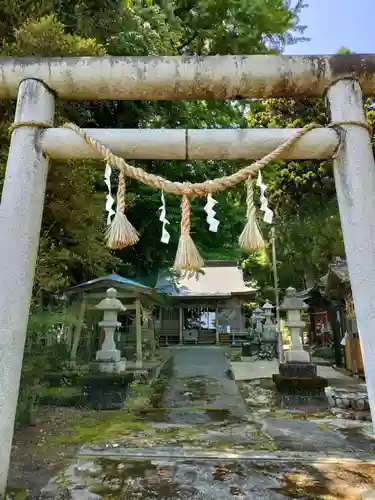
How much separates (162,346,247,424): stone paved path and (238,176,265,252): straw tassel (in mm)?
4062

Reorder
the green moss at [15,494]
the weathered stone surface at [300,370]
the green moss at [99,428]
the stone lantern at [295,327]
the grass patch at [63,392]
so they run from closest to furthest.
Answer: the green moss at [15,494], the green moss at [99,428], the grass patch at [63,392], the weathered stone surface at [300,370], the stone lantern at [295,327]

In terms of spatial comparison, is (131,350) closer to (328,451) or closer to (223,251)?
(328,451)

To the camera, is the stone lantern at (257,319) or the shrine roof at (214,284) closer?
the stone lantern at (257,319)

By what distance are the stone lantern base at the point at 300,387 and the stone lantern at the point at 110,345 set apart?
313 cm

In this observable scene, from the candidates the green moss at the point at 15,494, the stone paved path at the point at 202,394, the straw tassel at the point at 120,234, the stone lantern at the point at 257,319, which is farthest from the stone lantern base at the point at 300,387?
the stone lantern at the point at 257,319

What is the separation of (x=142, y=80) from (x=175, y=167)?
36.6ft

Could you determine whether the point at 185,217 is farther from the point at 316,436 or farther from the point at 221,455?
the point at 316,436

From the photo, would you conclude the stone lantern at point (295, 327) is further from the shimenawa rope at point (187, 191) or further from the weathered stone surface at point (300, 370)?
the shimenawa rope at point (187, 191)

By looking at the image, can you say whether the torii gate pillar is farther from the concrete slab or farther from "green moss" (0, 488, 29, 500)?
the concrete slab

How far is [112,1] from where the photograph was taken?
6.72 m

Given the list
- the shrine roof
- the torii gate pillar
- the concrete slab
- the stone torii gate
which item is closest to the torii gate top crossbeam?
the stone torii gate

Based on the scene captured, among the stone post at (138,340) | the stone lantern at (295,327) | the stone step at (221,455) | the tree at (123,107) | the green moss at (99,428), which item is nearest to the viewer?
the stone step at (221,455)

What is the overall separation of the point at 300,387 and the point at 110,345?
3.67 meters

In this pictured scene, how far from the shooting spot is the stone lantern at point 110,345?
22.9 feet
